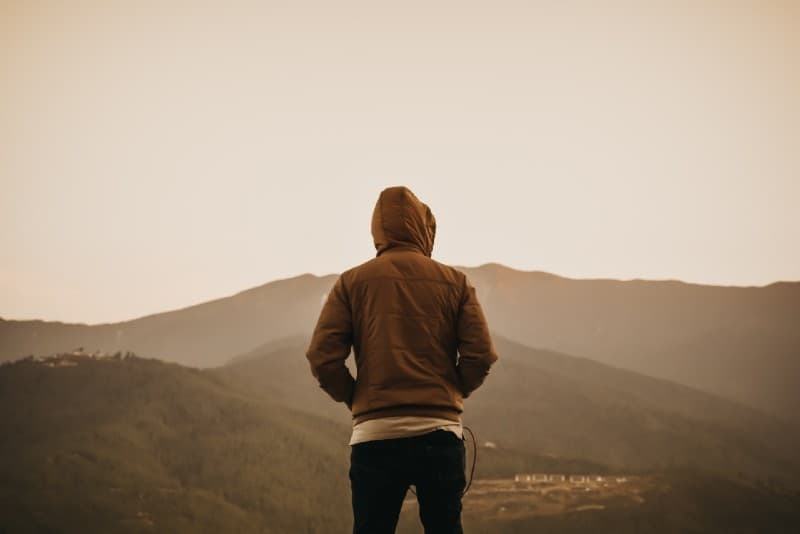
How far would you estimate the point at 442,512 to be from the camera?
3.20m

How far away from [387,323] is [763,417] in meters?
111

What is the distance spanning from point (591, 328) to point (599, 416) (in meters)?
70.3

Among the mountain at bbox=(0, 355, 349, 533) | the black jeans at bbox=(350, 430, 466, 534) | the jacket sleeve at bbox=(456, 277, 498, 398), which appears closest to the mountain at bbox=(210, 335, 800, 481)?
the mountain at bbox=(0, 355, 349, 533)

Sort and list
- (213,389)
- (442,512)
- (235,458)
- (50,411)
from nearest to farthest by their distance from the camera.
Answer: (442,512)
(235,458)
(50,411)
(213,389)

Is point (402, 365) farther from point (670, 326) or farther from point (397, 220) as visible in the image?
point (670, 326)

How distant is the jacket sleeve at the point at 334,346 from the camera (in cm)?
345

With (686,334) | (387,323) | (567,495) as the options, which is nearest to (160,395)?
(567,495)

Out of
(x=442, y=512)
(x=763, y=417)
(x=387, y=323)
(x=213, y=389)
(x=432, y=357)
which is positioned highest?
(x=387, y=323)

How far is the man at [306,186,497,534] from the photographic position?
3184mm

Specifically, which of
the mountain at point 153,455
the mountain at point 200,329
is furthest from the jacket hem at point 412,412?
the mountain at point 200,329

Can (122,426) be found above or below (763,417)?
above

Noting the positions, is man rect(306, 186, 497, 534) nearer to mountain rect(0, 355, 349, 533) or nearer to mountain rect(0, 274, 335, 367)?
mountain rect(0, 355, 349, 533)

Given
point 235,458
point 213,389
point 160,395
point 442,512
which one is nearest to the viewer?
point 442,512

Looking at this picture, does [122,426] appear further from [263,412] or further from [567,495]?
[567,495]
